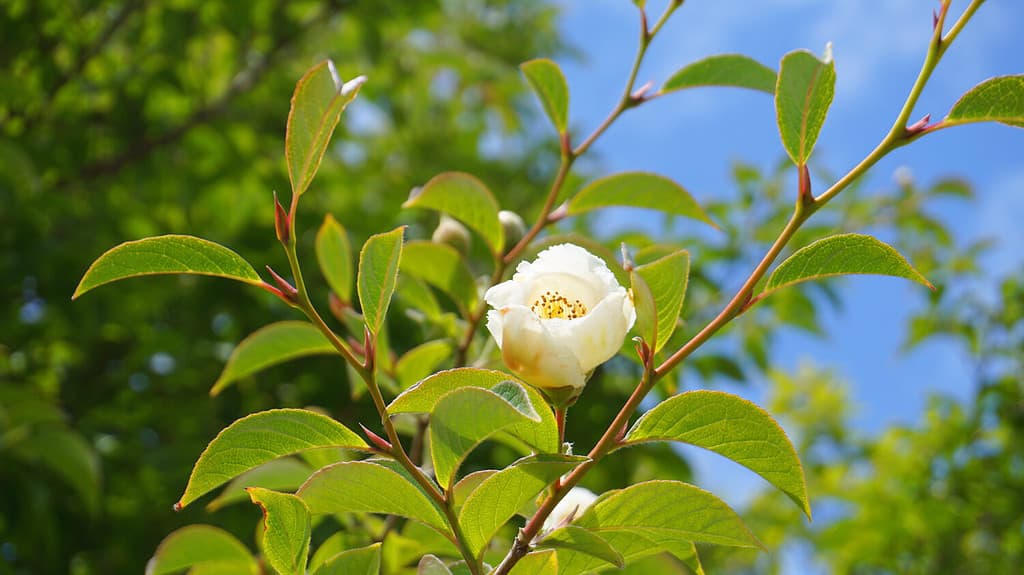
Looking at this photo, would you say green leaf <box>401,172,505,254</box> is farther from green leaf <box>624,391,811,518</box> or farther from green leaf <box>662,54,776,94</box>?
green leaf <box>624,391,811,518</box>

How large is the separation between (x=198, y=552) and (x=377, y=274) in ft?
1.49

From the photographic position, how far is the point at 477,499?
0.57 meters

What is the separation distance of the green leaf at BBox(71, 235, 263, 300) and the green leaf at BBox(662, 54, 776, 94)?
1.73 ft

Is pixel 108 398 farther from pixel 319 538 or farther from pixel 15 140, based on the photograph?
pixel 319 538

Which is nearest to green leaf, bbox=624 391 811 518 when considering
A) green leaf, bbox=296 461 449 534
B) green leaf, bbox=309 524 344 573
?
green leaf, bbox=296 461 449 534

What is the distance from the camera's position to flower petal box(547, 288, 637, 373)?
1.89 ft

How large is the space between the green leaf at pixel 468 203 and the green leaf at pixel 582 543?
0.46 m

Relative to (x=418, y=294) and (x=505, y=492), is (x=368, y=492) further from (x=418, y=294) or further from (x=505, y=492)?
(x=418, y=294)

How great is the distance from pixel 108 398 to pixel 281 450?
171cm

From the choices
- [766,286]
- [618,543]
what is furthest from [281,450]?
[766,286]

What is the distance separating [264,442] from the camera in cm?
59

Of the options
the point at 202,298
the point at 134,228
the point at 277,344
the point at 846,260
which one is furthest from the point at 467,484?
the point at 134,228

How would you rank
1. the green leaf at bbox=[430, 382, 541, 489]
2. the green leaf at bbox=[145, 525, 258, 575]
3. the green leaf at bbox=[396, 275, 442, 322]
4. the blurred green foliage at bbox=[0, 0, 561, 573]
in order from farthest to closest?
the blurred green foliage at bbox=[0, 0, 561, 573]
the green leaf at bbox=[396, 275, 442, 322]
the green leaf at bbox=[145, 525, 258, 575]
the green leaf at bbox=[430, 382, 541, 489]

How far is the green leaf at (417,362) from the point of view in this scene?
1.01 m
